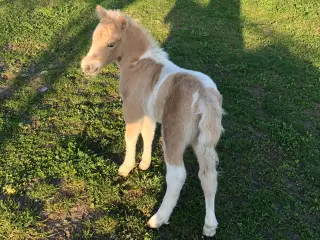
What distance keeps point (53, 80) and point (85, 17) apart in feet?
10.1

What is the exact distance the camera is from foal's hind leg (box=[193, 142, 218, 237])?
11.7 feet

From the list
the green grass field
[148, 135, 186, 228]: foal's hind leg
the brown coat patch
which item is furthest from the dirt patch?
the brown coat patch

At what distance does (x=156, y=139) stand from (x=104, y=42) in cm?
189

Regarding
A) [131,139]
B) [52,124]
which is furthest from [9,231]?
[52,124]

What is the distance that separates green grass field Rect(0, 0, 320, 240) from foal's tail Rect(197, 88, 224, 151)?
3.80 feet

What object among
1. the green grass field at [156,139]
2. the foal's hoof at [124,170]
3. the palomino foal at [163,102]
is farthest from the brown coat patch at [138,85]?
the green grass field at [156,139]

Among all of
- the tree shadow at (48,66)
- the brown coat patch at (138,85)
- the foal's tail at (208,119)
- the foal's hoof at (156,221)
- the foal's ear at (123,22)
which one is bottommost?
the tree shadow at (48,66)

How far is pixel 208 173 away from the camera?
3.63 meters

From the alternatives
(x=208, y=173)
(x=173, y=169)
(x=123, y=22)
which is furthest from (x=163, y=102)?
(x=123, y=22)

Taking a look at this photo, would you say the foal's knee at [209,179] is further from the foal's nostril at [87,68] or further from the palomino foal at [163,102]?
the foal's nostril at [87,68]

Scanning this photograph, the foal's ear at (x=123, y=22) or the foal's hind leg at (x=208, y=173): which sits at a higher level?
the foal's ear at (x=123, y=22)

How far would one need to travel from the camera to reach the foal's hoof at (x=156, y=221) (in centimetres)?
396

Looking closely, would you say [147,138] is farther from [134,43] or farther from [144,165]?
[134,43]

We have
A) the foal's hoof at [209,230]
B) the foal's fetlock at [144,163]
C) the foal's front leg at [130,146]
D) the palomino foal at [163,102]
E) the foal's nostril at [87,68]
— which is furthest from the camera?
the foal's fetlock at [144,163]
